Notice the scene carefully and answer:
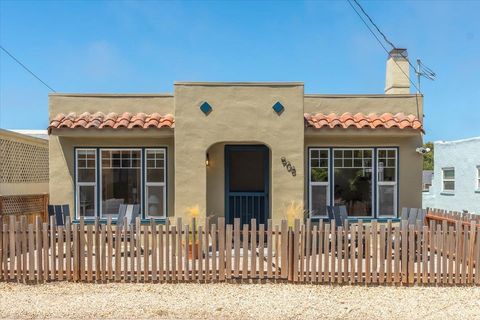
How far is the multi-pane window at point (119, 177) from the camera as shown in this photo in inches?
469

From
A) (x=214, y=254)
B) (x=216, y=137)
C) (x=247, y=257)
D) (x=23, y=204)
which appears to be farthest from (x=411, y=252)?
(x=23, y=204)

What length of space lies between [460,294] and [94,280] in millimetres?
6374

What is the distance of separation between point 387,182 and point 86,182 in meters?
8.13

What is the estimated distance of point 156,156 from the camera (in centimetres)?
1194

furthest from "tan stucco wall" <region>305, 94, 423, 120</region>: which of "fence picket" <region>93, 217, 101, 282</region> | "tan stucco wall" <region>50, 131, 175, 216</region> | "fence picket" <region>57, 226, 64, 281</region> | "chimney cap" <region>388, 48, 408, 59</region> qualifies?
"fence picket" <region>57, 226, 64, 281</region>

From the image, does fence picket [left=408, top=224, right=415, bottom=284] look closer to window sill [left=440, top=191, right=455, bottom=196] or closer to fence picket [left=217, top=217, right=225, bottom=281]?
fence picket [left=217, top=217, right=225, bottom=281]

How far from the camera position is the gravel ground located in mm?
6504

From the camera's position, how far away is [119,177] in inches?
473

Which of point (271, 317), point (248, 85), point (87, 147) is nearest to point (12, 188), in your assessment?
point (87, 147)

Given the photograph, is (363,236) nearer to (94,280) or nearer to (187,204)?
(187,204)

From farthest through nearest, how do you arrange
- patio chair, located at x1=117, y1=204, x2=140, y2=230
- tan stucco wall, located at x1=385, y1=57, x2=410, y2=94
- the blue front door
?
tan stucco wall, located at x1=385, y1=57, x2=410, y2=94
the blue front door
patio chair, located at x1=117, y1=204, x2=140, y2=230

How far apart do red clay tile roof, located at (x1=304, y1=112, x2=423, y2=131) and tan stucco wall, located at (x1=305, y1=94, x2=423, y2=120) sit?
0.23 m

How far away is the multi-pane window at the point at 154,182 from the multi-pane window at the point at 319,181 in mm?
4043

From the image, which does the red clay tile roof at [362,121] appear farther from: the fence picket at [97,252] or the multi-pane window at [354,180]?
the fence picket at [97,252]
